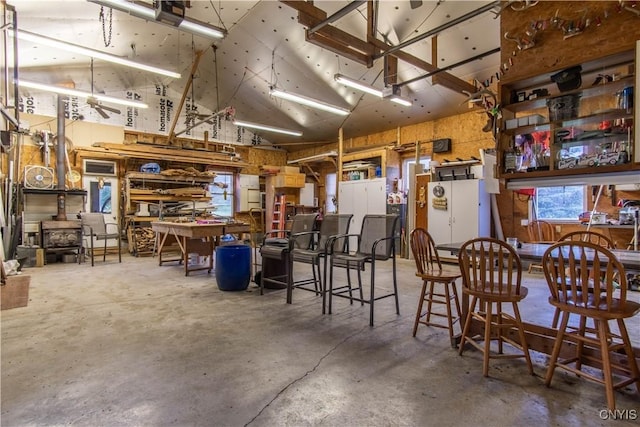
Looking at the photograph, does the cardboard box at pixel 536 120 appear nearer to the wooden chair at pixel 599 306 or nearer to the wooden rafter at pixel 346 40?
the wooden chair at pixel 599 306

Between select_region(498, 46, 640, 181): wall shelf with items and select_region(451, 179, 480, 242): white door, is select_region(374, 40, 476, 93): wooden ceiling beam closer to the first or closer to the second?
select_region(451, 179, 480, 242): white door

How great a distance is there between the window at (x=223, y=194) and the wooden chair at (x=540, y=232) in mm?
7724

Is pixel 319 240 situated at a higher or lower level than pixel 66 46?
lower

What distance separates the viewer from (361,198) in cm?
842

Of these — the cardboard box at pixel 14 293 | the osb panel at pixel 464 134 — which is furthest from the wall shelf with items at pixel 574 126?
the cardboard box at pixel 14 293

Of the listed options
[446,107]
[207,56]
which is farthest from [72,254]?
[446,107]

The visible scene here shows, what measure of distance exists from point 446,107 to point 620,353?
5.78 metres

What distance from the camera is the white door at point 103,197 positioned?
325 inches

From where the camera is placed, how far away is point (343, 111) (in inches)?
289

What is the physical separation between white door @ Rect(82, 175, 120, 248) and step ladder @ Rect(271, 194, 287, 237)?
405 cm

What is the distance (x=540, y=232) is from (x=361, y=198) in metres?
3.76

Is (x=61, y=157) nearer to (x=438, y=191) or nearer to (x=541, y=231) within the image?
(x=438, y=191)

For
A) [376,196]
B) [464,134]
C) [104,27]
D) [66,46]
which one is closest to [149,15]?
[66,46]

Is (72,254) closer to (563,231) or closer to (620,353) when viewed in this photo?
(620,353)
